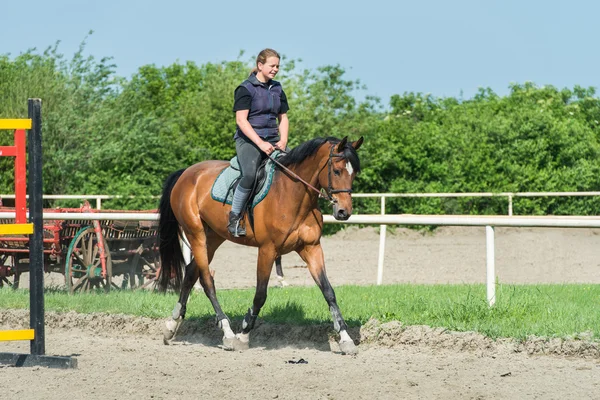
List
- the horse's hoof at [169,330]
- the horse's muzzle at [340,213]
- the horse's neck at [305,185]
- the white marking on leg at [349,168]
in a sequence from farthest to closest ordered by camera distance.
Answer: the horse's hoof at [169,330] < the horse's neck at [305,185] < the white marking on leg at [349,168] < the horse's muzzle at [340,213]

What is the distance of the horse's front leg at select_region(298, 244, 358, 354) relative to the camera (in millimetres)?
8211

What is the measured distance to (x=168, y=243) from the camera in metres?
10.2

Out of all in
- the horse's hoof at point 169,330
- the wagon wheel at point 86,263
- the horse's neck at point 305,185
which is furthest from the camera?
the wagon wheel at point 86,263

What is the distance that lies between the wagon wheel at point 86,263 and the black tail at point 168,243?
2.43 m

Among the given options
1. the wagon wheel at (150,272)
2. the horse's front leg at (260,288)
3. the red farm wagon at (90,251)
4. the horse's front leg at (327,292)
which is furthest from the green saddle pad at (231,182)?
the wagon wheel at (150,272)

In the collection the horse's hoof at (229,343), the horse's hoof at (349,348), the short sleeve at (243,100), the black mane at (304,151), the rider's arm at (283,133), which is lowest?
the horse's hoof at (229,343)

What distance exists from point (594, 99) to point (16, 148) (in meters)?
48.5

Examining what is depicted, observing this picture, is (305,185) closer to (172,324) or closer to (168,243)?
(172,324)

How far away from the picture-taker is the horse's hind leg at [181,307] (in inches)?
361

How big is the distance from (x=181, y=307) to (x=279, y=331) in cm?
102

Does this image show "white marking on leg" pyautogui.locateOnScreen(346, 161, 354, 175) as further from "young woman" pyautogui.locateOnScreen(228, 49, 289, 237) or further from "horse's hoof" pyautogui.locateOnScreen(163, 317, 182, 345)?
"horse's hoof" pyautogui.locateOnScreen(163, 317, 182, 345)

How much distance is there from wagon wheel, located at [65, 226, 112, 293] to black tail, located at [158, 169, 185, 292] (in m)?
2.43

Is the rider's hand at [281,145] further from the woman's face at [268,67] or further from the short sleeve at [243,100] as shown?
the woman's face at [268,67]

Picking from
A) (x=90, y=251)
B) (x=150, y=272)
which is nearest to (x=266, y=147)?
(x=90, y=251)
